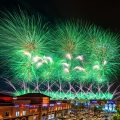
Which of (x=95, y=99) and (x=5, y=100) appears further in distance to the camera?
(x=95, y=99)

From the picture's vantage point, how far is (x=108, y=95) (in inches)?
3979

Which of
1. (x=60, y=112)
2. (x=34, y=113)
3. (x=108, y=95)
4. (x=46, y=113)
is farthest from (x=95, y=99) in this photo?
(x=34, y=113)

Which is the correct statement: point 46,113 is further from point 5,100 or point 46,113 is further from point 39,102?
point 5,100

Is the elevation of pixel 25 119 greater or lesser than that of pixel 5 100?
lesser

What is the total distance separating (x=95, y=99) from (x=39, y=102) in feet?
179

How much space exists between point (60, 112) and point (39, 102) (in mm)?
17348

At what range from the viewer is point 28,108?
44.7m

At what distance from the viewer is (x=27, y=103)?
45906mm

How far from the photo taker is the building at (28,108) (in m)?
35.7

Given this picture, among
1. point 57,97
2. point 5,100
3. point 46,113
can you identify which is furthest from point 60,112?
point 5,100

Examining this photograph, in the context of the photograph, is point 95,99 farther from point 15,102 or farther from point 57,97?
point 15,102

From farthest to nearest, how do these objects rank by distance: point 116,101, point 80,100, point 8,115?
point 116,101, point 80,100, point 8,115

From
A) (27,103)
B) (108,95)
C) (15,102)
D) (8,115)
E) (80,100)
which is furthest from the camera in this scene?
(108,95)

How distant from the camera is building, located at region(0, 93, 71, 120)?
35688 millimetres
